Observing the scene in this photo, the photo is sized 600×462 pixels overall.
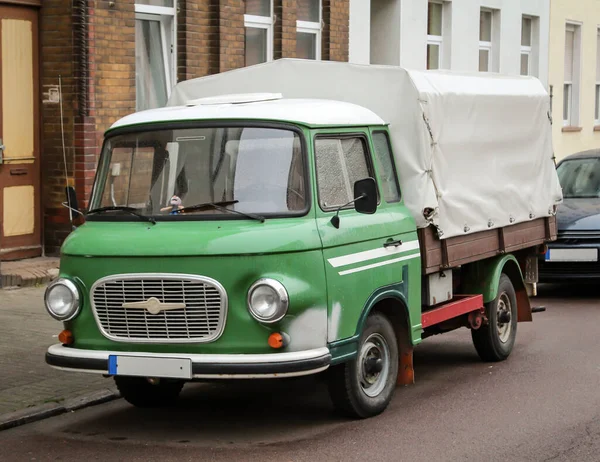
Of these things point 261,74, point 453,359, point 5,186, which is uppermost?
point 261,74

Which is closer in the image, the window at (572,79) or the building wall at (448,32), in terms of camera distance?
the building wall at (448,32)

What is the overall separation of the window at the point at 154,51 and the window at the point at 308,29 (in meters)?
3.18

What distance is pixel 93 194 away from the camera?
8.51 m

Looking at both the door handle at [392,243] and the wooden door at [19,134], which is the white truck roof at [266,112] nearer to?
the door handle at [392,243]

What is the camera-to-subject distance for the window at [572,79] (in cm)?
3069

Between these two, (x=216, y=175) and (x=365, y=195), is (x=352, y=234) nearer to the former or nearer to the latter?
(x=365, y=195)

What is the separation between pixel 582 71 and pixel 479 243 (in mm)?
21806

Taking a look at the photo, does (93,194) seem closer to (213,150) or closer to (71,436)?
(213,150)

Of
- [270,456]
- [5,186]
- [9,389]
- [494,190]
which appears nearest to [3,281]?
[5,186]

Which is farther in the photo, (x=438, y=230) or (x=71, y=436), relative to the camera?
(x=438, y=230)

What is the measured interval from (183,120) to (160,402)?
6.56 feet

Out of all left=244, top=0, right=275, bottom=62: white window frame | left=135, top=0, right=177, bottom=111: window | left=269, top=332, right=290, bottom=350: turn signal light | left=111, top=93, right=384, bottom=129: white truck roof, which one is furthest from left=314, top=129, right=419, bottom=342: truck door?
left=244, top=0, right=275, bottom=62: white window frame

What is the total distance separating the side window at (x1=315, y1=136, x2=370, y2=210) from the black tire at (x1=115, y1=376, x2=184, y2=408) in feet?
5.43

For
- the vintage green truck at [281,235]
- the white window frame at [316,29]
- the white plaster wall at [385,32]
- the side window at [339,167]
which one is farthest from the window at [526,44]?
the side window at [339,167]
